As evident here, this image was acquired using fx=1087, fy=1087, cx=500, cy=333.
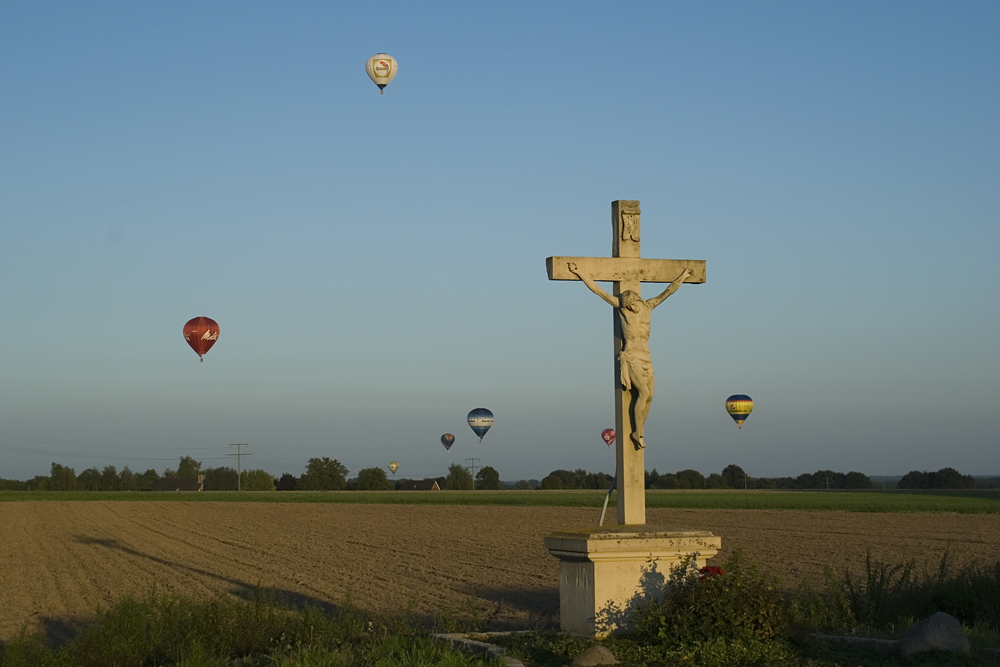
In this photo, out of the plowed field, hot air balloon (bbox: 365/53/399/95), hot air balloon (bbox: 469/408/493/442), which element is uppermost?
hot air balloon (bbox: 365/53/399/95)

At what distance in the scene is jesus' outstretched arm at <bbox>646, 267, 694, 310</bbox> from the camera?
10.2m

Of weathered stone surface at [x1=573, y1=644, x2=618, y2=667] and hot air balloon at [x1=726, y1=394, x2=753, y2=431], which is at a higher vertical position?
hot air balloon at [x1=726, y1=394, x2=753, y2=431]

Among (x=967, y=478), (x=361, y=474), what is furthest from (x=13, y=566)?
(x=967, y=478)

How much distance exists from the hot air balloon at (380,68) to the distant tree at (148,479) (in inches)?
4391

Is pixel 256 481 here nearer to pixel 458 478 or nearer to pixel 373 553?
pixel 458 478

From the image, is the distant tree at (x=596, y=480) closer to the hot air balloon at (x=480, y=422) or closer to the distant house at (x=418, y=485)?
the distant house at (x=418, y=485)

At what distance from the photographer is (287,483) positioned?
5295 inches

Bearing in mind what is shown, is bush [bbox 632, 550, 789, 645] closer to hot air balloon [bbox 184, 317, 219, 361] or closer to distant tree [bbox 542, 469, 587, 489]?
hot air balloon [bbox 184, 317, 219, 361]

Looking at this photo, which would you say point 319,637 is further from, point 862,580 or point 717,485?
point 717,485

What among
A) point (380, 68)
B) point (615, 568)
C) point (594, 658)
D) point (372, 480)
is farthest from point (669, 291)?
point (372, 480)

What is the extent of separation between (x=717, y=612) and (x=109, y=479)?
147683 mm

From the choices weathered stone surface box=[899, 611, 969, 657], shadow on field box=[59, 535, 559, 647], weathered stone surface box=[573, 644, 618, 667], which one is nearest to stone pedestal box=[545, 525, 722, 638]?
weathered stone surface box=[573, 644, 618, 667]

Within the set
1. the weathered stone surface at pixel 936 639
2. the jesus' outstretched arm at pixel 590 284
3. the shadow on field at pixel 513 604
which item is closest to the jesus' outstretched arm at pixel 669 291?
the jesus' outstretched arm at pixel 590 284

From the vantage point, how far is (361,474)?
429 feet
